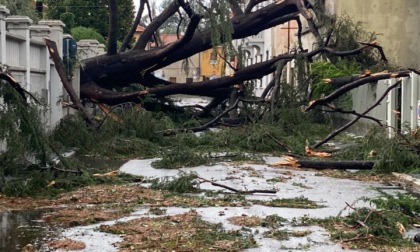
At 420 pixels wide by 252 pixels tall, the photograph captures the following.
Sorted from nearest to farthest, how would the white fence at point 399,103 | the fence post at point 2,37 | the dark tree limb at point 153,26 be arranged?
the fence post at point 2,37, the white fence at point 399,103, the dark tree limb at point 153,26

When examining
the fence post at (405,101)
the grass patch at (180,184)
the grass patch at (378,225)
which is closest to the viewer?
the grass patch at (378,225)

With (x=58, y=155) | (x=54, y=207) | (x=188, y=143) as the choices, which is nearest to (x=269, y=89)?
(x=188, y=143)

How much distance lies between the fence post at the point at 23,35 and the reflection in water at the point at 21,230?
7.36 metres

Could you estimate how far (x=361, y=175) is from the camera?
13484 millimetres

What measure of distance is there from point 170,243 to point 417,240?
8.51ft

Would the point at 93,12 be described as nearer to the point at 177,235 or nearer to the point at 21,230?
the point at 21,230

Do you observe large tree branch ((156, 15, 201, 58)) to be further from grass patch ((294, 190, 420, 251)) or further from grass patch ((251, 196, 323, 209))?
grass patch ((294, 190, 420, 251))

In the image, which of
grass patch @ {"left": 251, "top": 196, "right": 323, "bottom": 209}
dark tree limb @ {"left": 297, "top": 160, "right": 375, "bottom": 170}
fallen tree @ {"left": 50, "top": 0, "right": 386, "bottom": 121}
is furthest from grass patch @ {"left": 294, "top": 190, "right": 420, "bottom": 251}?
fallen tree @ {"left": 50, "top": 0, "right": 386, "bottom": 121}

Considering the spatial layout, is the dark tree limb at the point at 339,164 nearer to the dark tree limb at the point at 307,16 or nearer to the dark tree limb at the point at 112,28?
the dark tree limb at the point at 307,16

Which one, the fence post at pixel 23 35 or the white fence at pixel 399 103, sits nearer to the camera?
the fence post at pixel 23 35

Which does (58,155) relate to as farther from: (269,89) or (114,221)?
→ (269,89)

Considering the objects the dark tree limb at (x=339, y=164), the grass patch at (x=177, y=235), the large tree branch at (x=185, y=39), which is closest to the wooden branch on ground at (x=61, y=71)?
the large tree branch at (x=185, y=39)

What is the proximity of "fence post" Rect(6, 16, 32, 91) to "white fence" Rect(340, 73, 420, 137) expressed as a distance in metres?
8.08

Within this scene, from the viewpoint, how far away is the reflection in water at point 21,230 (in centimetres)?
770
